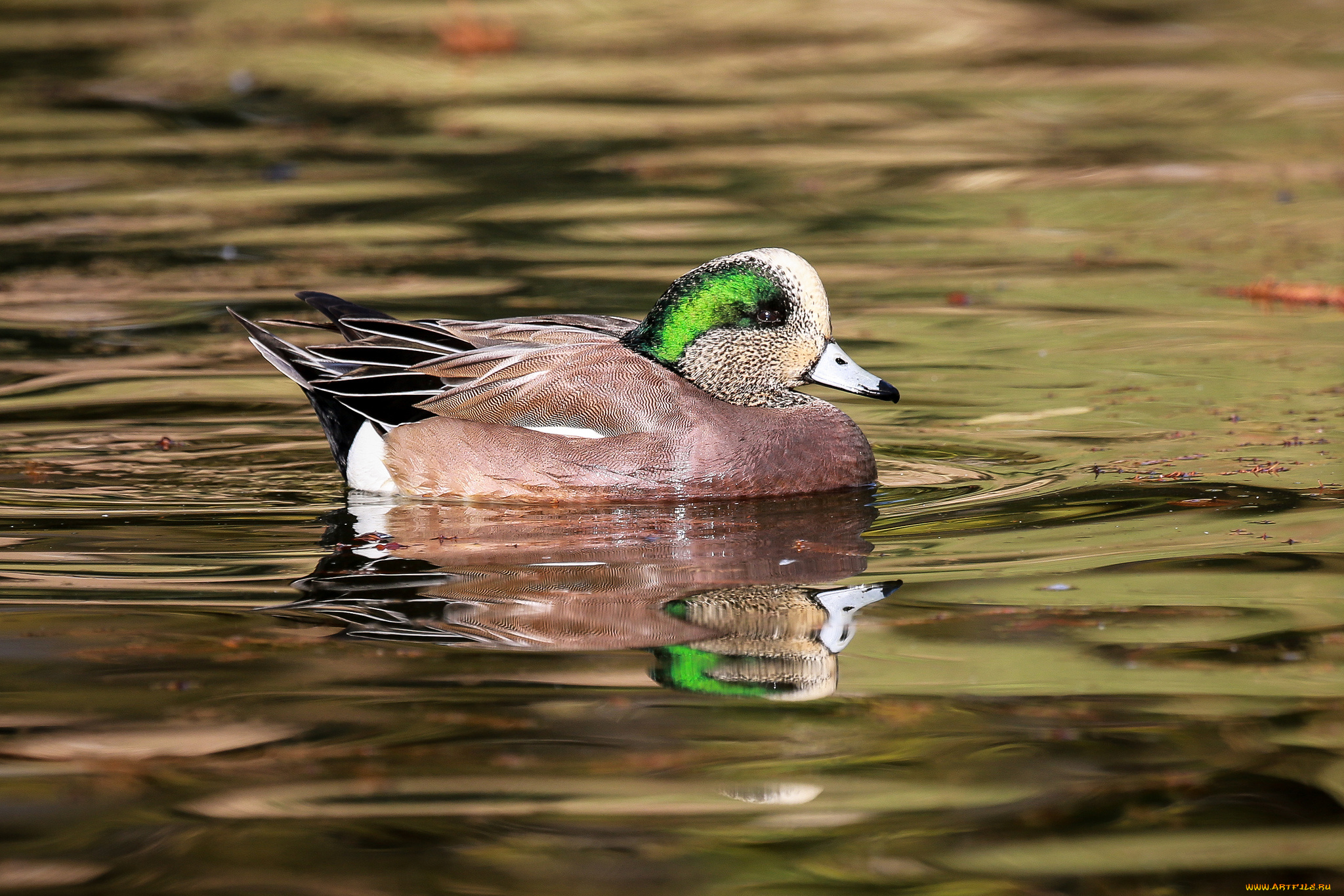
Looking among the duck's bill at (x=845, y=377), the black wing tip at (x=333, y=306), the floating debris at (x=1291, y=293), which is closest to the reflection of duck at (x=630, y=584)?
the duck's bill at (x=845, y=377)

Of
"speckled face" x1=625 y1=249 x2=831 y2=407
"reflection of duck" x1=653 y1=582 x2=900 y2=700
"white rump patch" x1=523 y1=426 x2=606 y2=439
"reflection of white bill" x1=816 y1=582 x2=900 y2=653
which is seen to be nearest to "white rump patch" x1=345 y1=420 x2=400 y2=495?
"white rump patch" x1=523 y1=426 x2=606 y2=439

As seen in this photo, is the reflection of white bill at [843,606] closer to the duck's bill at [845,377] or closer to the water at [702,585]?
the water at [702,585]

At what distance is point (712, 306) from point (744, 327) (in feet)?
0.42

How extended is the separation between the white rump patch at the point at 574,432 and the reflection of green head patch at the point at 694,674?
5.56 ft

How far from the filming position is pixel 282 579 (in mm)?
4922

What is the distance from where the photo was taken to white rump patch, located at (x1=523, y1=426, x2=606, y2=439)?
586cm

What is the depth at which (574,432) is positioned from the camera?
589 cm

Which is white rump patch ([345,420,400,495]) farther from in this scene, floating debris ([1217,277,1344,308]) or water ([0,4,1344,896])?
floating debris ([1217,277,1344,308])

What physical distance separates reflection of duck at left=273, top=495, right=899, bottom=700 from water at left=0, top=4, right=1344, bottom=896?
0.07ft

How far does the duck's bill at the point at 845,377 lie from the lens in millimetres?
5918

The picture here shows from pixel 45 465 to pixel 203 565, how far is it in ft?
4.91

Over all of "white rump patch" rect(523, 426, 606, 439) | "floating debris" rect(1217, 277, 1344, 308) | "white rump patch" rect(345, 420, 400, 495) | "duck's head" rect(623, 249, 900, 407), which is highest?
"duck's head" rect(623, 249, 900, 407)

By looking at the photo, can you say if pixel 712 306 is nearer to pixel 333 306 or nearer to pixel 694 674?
pixel 333 306

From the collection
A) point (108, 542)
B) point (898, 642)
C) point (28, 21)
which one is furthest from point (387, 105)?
point (898, 642)
